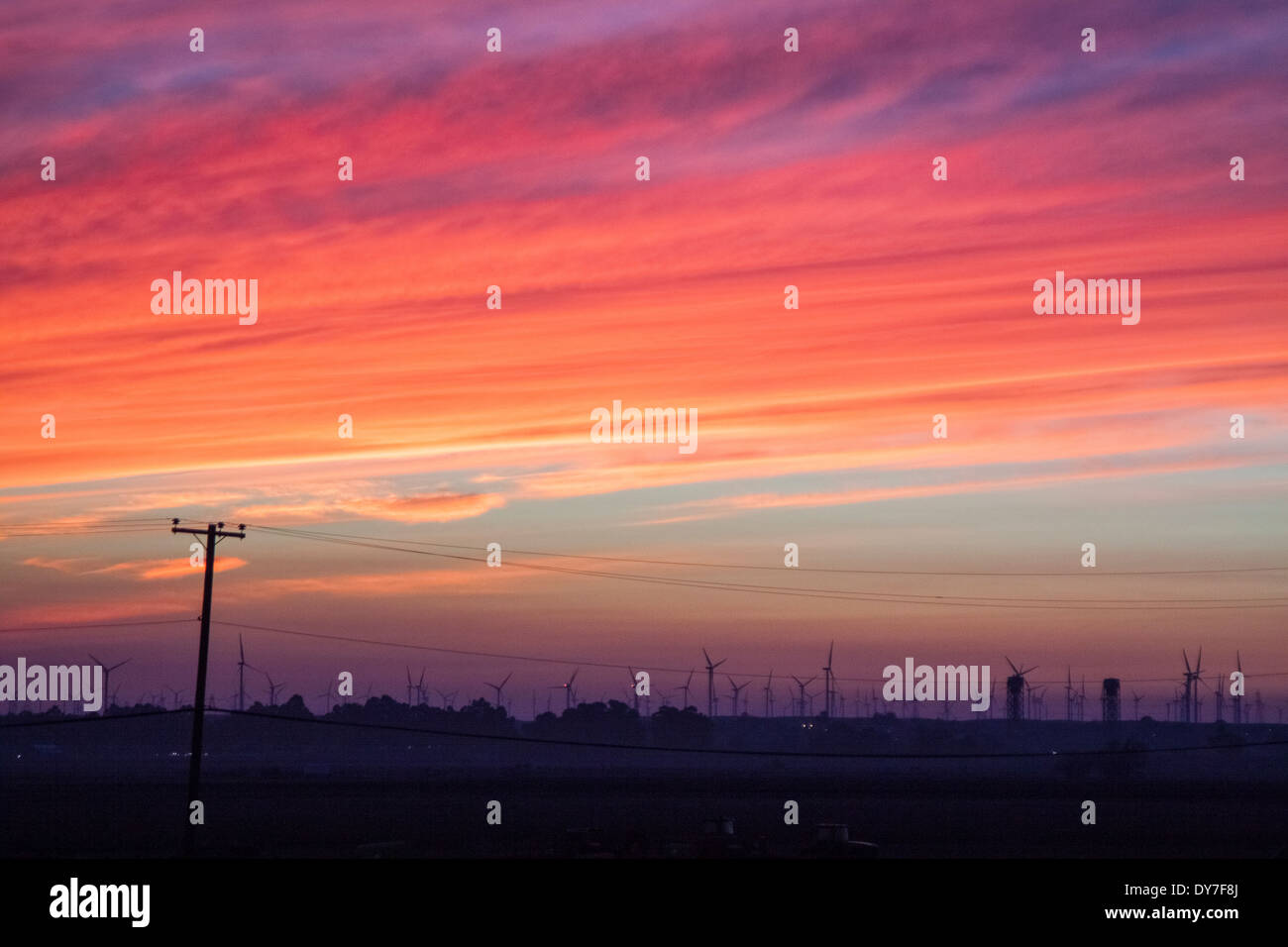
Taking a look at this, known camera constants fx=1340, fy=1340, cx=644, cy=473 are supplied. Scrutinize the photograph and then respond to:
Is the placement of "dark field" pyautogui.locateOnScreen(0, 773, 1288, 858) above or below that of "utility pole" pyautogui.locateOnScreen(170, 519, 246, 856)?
below

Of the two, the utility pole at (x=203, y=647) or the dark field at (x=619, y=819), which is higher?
the utility pole at (x=203, y=647)

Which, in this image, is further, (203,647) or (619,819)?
(619,819)

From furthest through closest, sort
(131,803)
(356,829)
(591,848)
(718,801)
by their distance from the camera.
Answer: (718,801) < (131,803) < (356,829) < (591,848)
